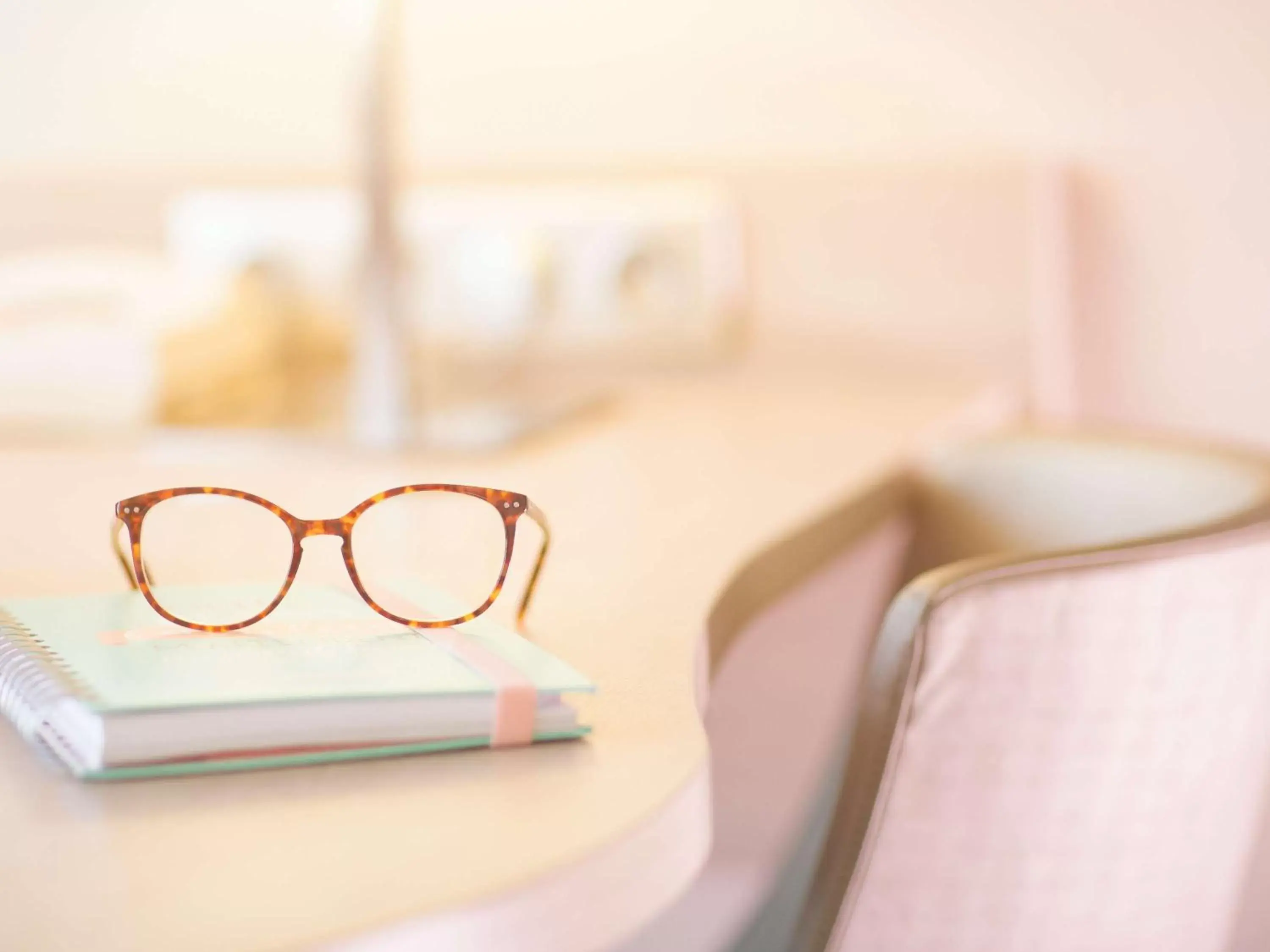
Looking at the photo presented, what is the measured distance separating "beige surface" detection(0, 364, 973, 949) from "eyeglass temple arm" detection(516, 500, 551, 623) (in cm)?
1

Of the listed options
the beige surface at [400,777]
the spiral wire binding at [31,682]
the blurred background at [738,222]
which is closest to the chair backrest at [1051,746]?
the beige surface at [400,777]

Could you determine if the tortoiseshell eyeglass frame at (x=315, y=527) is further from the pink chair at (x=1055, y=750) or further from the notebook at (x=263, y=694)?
the pink chair at (x=1055, y=750)

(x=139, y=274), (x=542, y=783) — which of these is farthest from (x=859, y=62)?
(x=542, y=783)

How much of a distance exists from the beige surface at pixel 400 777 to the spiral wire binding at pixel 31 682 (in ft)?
0.04

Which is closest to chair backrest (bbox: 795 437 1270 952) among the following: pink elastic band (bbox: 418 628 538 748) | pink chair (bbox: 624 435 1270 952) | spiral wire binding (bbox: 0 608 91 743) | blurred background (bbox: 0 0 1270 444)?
pink chair (bbox: 624 435 1270 952)

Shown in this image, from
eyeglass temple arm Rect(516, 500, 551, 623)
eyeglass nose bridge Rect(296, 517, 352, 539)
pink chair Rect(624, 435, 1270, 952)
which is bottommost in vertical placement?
pink chair Rect(624, 435, 1270, 952)

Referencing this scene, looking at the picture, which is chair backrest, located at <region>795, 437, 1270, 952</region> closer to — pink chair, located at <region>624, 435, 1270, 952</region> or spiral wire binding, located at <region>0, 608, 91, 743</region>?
pink chair, located at <region>624, 435, 1270, 952</region>

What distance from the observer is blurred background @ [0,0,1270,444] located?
1.38m

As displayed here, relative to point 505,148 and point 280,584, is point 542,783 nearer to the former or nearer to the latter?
point 280,584

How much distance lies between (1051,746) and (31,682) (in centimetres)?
43

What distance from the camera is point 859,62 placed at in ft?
4.81

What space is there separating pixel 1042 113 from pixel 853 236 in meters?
0.20

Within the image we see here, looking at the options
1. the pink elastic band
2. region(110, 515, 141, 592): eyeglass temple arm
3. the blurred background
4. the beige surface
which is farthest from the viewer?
the blurred background

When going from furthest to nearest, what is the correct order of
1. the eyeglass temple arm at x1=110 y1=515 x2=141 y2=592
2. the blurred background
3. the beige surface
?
the blurred background
the eyeglass temple arm at x1=110 y1=515 x2=141 y2=592
the beige surface
